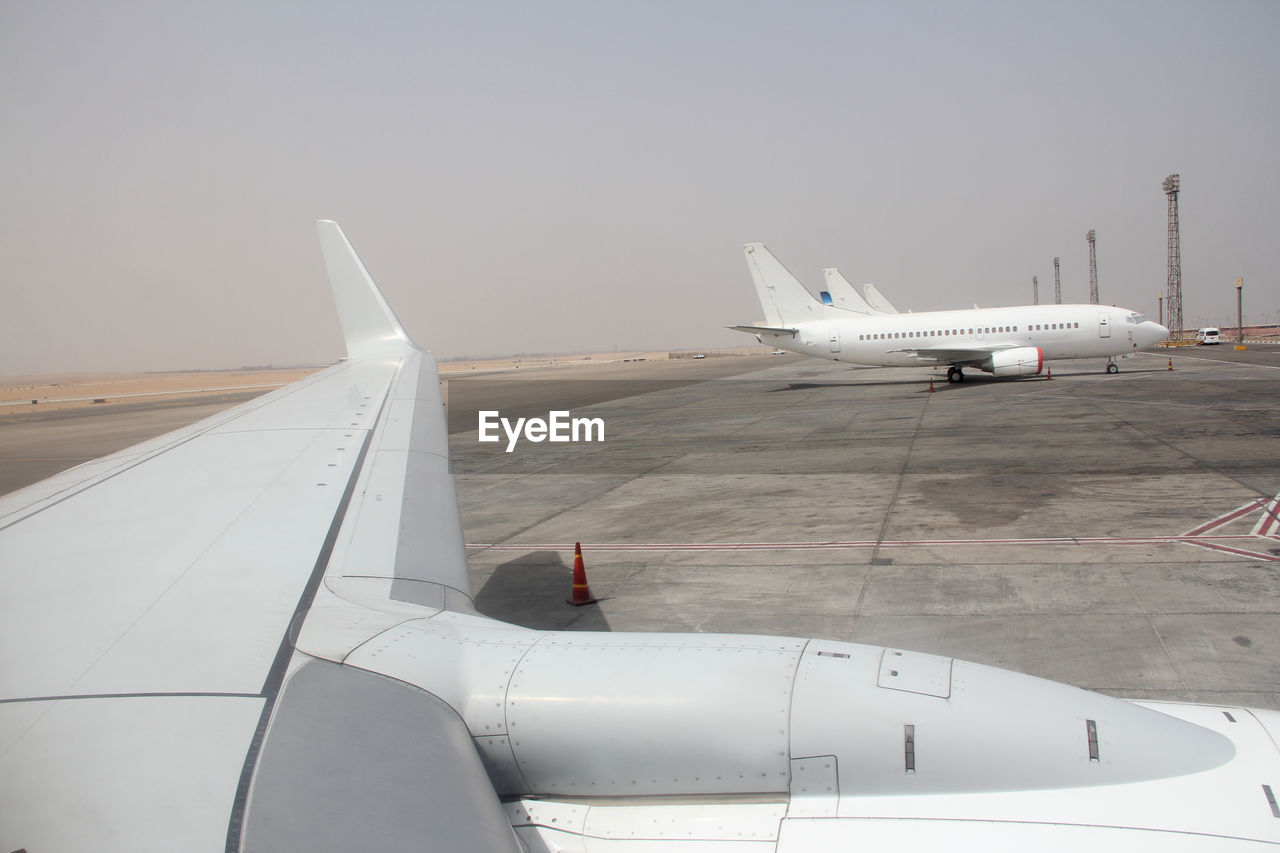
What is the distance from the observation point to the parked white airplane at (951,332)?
3331 centimetres

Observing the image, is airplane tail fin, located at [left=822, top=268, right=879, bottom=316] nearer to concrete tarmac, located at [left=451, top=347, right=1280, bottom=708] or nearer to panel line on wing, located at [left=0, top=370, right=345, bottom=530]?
concrete tarmac, located at [left=451, top=347, right=1280, bottom=708]

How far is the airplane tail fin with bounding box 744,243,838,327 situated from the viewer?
38.7 m

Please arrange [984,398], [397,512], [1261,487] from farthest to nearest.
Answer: [984,398] < [1261,487] < [397,512]

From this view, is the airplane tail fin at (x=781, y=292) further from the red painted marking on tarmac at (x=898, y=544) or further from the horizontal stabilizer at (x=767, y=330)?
the red painted marking on tarmac at (x=898, y=544)

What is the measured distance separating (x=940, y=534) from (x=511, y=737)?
867cm

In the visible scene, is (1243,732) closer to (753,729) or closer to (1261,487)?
(753,729)

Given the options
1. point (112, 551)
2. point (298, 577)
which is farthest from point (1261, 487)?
point (112, 551)

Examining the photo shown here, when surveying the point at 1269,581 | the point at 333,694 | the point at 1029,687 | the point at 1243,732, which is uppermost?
the point at 333,694

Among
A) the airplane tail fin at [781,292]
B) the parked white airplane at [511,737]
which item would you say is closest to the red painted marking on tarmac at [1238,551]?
the parked white airplane at [511,737]

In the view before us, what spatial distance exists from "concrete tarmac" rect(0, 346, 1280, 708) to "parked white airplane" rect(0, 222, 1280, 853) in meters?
3.74

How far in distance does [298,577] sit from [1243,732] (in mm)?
3935

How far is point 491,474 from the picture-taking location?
1822 centimetres

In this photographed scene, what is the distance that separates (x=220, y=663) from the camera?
2902mm

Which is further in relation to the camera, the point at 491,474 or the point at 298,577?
the point at 491,474
